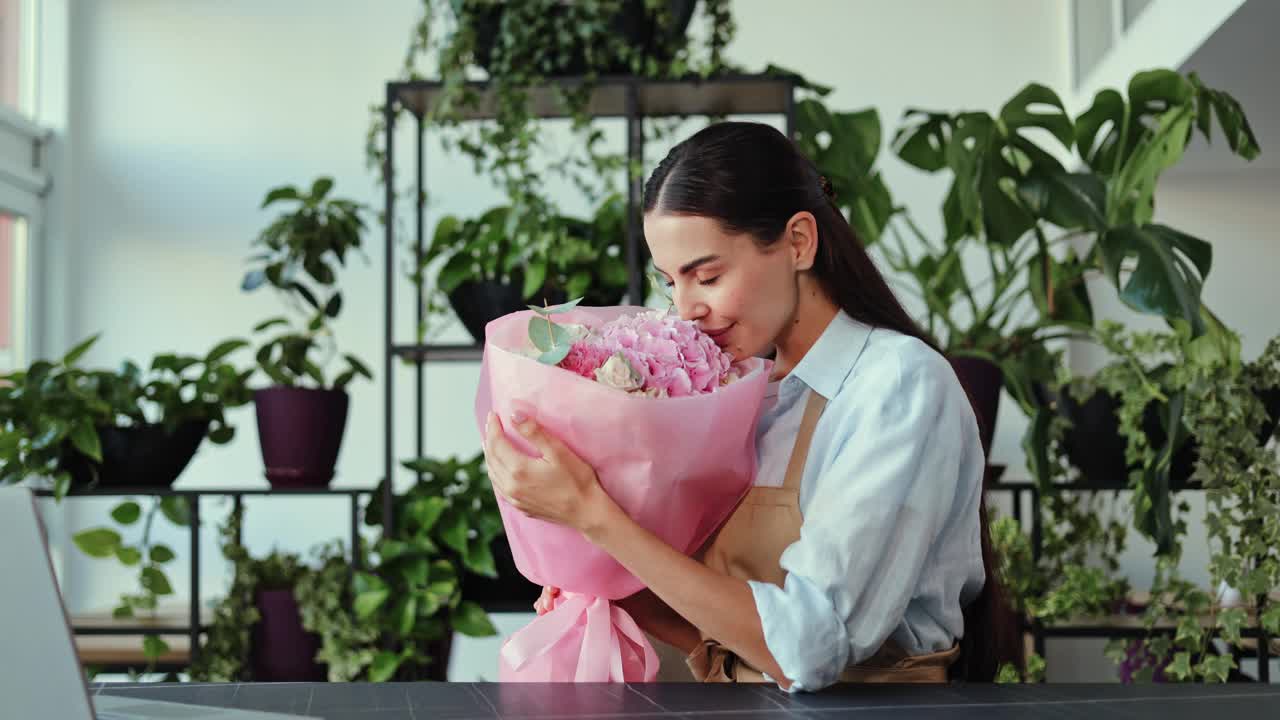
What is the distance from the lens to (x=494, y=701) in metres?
1.03

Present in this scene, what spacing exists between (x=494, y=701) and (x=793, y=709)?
0.83 ft

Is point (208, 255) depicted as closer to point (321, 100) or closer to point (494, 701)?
point (321, 100)

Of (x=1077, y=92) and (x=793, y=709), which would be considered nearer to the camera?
(x=793, y=709)

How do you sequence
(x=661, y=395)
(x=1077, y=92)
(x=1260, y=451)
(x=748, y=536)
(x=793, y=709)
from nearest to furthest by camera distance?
(x=793, y=709) → (x=661, y=395) → (x=748, y=536) → (x=1260, y=451) → (x=1077, y=92)

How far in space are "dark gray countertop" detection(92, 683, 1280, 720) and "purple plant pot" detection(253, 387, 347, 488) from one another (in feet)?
5.99

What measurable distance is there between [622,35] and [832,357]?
1.46 meters

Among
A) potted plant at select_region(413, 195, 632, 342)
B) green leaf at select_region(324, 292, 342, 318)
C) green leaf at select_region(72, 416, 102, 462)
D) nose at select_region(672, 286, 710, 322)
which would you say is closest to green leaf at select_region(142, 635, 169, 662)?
green leaf at select_region(72, 416, 102, 462)

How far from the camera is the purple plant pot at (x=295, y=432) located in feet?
9.65

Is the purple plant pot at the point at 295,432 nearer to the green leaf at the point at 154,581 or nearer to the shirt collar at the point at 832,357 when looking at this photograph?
the green leaf at the point at 154,581

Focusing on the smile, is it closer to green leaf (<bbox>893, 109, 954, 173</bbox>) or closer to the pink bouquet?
the pink bouquet

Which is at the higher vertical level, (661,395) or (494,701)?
(661,395)

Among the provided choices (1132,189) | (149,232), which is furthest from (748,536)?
(149,232)

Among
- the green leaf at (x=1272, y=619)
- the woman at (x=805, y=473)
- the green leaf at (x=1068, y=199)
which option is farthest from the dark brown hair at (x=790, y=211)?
the green leaf at (x=1068, y=199)

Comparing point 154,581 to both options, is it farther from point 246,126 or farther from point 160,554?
point 246,126
